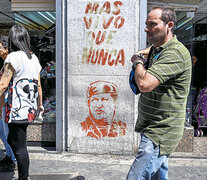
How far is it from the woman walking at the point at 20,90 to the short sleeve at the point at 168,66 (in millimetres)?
1539

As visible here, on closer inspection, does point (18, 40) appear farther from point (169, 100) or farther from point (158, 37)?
point (169, 100)

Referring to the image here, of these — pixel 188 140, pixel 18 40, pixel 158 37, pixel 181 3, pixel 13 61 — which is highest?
pixel 181 3

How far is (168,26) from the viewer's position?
2113 millimetres

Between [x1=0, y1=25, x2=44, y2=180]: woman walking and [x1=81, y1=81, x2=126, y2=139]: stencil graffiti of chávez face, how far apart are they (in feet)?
4.74

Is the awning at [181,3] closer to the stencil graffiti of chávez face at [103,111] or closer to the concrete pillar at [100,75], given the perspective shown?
the concrete pillar at [100,75]

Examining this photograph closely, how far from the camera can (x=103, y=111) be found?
4.37 meters

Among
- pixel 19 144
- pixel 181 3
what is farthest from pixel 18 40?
pixel 181 3

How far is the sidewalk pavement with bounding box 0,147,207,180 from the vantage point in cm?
357

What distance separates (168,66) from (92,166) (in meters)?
2.41

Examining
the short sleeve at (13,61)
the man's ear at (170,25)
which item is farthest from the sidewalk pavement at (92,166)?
the man's ear at (170,25)

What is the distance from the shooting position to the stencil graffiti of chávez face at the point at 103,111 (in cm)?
434

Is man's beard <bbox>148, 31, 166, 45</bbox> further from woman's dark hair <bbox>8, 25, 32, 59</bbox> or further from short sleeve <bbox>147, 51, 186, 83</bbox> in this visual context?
woman's dark hair <bbox>8, 25, 32, 59</bbox>

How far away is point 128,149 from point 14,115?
6.90 ft

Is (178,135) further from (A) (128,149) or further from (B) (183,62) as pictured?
(A) (128,149)
